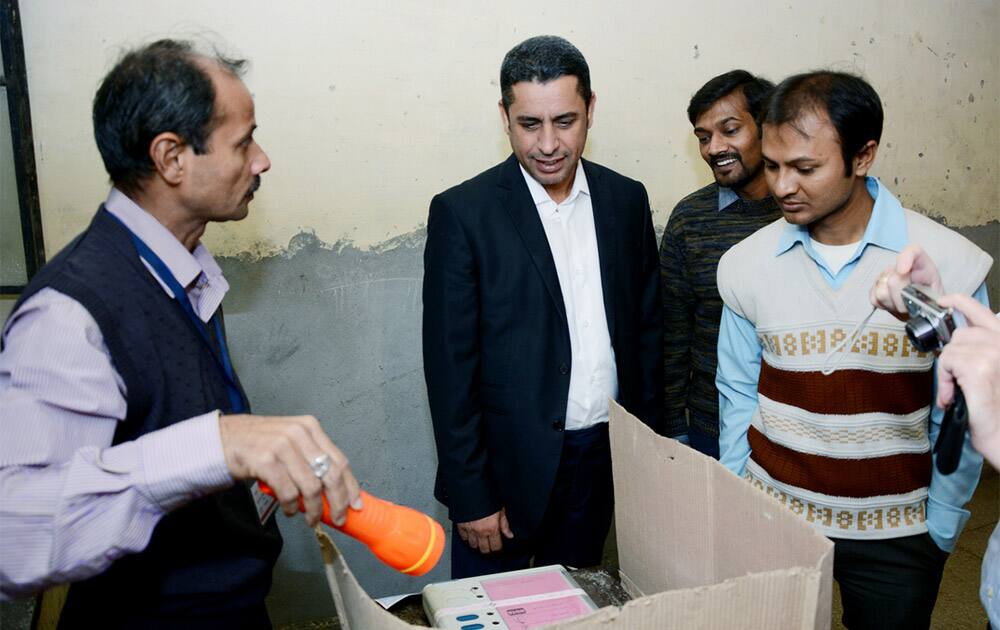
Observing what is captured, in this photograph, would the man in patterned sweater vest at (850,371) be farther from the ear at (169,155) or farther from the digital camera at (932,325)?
the ear at (169,155)

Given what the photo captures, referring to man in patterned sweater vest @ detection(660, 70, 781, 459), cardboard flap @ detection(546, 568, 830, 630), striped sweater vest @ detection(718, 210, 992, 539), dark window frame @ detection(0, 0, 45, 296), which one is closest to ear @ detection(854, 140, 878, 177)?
striped sweater vest @ detection(718, 210, 992, 539)

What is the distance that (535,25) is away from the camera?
216cm

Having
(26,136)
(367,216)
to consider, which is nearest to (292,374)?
(367,216)

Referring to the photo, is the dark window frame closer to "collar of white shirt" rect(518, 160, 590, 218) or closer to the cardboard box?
"collar of white shirt" rect(518, 160, 590, 218)

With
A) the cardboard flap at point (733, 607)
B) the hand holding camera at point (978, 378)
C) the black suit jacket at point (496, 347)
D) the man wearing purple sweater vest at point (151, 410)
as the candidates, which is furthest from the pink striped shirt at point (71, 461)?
the black suit jacket at point (496, 347)

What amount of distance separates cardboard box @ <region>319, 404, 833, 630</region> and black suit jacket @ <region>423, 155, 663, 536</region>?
428 mm

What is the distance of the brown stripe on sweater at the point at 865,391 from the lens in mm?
1314

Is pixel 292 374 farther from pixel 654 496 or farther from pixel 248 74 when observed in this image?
pixel 654 496

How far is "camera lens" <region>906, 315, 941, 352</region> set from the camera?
921 millimetres

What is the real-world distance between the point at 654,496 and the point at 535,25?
1472 millimetres

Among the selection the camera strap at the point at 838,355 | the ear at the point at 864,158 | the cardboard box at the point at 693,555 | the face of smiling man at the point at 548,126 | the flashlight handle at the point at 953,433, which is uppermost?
the face of smiling man at the point at 548,126

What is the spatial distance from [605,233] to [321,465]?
113 cm

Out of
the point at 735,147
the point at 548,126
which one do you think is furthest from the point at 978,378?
the point at 735,147

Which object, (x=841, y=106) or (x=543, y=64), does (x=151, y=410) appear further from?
(x=841, y=106)
